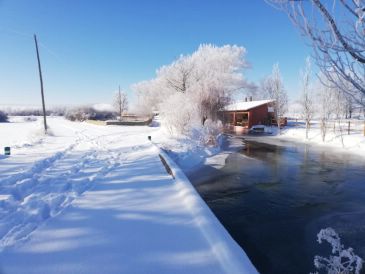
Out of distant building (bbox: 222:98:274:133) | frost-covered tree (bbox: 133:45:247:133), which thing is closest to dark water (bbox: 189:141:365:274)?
frost-covered tree (bbox: 133:45:247:133)

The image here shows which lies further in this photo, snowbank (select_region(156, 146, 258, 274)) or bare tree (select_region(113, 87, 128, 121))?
bare tree (select_region(113, 87, 128, 121))

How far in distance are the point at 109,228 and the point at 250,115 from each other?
31623 mm

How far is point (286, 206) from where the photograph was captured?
693cm

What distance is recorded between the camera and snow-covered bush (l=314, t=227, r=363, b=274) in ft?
12.8

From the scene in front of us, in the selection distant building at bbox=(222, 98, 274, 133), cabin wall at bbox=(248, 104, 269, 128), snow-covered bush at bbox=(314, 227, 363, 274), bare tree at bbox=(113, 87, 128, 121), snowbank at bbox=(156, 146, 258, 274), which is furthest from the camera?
bare tree at bbox=(113, 87, 128, 121)

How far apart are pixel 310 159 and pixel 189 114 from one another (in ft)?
31.2

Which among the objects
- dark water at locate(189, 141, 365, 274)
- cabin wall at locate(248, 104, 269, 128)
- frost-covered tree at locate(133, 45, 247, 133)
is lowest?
dark water at locate(189, 141, 365, 274)

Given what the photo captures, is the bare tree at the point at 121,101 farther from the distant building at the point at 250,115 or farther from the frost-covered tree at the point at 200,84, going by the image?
the distant building at the point at 250,115

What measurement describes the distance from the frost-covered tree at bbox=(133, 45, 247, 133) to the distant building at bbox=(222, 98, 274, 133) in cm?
359

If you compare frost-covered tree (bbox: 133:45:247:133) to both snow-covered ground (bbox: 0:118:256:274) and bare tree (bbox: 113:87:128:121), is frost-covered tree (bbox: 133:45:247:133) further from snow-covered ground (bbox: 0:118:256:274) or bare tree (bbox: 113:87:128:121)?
bare tree (bbox: 113:87:128:121)

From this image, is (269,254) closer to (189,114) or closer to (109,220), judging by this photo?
(109,220)

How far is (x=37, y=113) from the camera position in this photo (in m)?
117

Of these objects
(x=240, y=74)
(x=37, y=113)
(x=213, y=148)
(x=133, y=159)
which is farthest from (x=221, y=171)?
(x=37, y=113)

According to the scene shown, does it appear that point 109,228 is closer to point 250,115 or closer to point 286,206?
point 286,206
